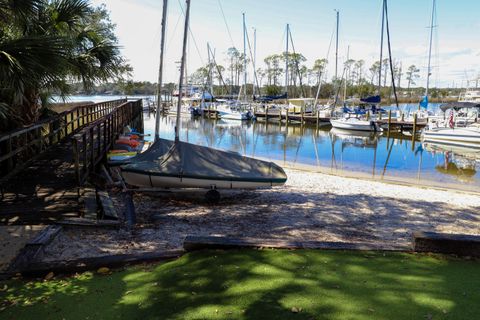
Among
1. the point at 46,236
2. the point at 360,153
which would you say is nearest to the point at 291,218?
the point at 46,236

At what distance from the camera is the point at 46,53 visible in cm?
675

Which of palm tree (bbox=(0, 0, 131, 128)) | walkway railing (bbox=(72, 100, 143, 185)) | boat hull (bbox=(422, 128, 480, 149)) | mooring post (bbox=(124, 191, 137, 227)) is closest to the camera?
palm tree (bbox=(0, 0, 131, 128))

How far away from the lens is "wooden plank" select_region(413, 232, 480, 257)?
4828 millimetres

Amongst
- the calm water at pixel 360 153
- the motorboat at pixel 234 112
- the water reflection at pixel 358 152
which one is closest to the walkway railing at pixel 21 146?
the calm water at pixel 360 153

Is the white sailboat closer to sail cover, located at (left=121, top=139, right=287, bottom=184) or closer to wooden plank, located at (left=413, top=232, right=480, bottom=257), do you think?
sail cover, located at (left=121, top=139, right=287, bottom=184)

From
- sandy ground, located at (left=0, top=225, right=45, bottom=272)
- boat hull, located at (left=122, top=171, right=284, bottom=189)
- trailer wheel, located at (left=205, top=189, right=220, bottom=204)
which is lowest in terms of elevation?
trailer wheel, located at (left=205, top=189, right=220, bottom=204)

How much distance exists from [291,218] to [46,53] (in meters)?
5.98

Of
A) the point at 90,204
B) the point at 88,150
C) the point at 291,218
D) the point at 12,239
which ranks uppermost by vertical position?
the point at 88,150

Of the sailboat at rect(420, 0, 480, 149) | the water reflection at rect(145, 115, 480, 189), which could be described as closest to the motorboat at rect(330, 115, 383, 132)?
the water reflection at rect(145, 115, 480, 189)

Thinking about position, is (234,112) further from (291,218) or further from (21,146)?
(291,218)

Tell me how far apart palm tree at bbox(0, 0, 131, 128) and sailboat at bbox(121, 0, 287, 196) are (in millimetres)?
3009

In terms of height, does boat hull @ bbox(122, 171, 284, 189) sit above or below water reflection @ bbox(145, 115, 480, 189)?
above

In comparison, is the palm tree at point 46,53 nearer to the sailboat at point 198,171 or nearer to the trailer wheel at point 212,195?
the sailboat at point 198,171

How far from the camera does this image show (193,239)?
5.34m
